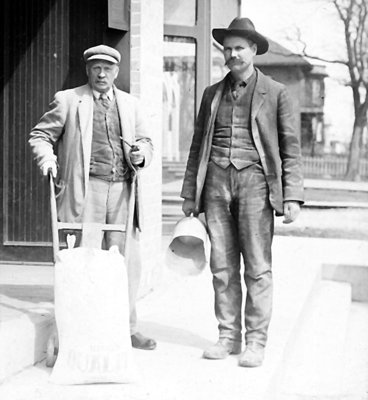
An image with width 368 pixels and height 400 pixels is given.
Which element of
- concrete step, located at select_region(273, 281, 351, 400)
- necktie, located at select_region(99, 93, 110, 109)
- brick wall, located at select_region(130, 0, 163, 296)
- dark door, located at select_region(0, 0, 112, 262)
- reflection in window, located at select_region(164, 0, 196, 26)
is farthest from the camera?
reflection in window, located at select_region(164, 0, 196, 26)

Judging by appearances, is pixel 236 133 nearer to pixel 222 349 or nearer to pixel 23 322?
pixel 222 349

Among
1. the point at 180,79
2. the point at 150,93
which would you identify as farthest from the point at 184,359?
the point at 180,79

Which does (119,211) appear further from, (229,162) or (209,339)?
(209,339)

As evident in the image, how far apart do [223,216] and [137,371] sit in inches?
43.9

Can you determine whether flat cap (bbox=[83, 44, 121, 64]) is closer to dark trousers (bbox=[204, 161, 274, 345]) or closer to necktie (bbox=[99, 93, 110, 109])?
necktie (bbox=[99, 93, 110, 109])

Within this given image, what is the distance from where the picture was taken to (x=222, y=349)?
4.98m

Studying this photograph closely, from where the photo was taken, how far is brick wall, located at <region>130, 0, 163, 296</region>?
22.2 feet

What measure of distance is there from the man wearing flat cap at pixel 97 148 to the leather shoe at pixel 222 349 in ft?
2.78

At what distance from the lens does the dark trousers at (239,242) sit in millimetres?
4855

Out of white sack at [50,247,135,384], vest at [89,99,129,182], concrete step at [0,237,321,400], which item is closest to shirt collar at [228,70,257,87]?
vest at [89,99,129,182]

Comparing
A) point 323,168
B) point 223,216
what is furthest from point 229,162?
point 323,168

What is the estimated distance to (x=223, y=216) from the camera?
4969mm

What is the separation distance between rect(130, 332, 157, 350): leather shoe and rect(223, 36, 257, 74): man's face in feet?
6.12

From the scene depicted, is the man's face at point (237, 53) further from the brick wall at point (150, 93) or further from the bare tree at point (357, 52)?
the bare tree at point (357, 52)
